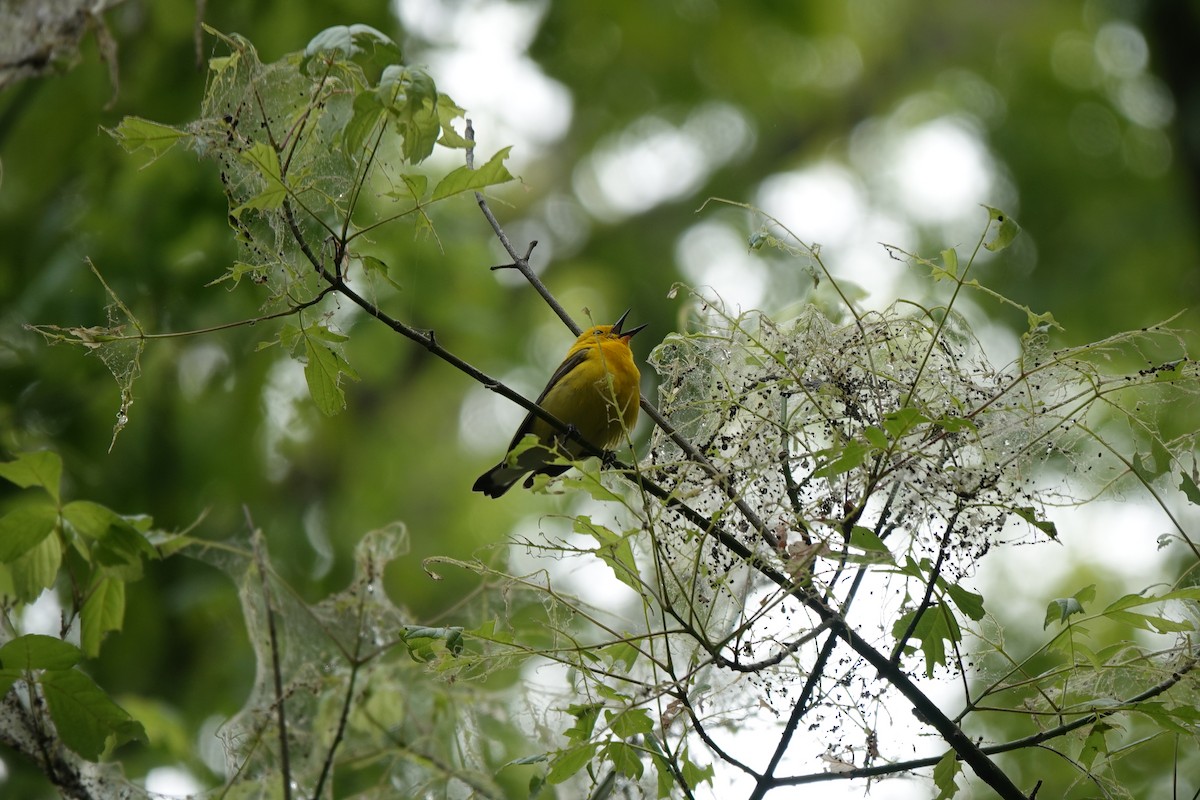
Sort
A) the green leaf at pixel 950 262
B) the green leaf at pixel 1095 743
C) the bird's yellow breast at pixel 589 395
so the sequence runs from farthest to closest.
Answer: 1. the bird's yellow breast at pixel 589 395
2. the green leaf at pixel 1095 743
3. the green leaf at pixel 950 262

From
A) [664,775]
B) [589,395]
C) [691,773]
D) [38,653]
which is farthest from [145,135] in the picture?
[589,395]

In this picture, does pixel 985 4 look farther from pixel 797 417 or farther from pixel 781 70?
pixel 797 417

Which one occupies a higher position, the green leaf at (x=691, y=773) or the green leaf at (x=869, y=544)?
the green leaf at (x=869, y=544)

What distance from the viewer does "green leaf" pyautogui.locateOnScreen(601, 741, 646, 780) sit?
80.3 inches

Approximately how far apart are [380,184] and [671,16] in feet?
17.8

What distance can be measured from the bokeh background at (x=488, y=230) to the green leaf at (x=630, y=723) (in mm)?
900

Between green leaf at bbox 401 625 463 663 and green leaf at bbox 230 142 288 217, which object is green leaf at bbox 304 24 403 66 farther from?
green leaf at bbox 401 625 463 663

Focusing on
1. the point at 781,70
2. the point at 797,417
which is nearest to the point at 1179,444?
the point at 797,417

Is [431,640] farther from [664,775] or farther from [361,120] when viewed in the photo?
[361,120]

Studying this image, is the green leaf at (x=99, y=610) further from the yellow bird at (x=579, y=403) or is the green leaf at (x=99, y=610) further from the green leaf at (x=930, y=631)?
the green leaf at (x=930, y=631)

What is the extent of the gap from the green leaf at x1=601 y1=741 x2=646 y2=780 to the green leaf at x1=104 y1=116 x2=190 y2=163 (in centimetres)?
142

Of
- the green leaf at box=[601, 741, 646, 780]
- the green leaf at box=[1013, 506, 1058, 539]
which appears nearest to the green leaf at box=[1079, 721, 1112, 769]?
the green leaf at box=[1013, 506, 1058, 539]

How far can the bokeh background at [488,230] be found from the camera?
15.3 ft

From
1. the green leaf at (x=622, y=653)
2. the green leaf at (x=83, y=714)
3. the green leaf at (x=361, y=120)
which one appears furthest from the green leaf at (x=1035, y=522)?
the green leaf at (x=83, y=714)
